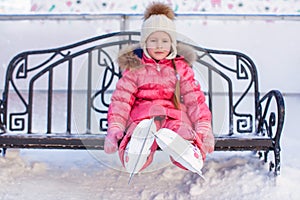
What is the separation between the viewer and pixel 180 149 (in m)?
1.28

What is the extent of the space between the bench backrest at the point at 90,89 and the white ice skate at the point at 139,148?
0.56 m

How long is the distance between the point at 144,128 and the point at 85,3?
1.71 meters

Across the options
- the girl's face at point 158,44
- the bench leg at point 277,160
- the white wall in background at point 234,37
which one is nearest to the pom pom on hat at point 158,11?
the girl's face at point 158,44

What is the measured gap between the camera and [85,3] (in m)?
2.83

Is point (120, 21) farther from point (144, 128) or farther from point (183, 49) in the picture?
point (144, 128)

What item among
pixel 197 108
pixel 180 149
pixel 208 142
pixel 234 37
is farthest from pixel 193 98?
pixel 234 37

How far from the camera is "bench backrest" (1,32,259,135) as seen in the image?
1900 millimetres

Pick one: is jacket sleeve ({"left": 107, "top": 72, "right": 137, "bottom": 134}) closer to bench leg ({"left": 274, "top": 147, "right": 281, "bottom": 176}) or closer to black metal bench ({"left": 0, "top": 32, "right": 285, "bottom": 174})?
black metal bench ({"left": 0, "top": 32, "right": 285, "bottom": 174})

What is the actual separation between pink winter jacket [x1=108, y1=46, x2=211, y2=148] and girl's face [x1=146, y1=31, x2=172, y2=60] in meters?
0.03

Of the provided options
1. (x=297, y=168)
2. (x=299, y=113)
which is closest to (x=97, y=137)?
(x=297, y=168)

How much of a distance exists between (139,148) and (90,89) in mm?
762

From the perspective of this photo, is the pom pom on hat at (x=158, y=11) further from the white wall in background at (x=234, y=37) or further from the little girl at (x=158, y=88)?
the white wall in background at (x=234, y=37)

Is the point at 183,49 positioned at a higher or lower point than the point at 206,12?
lower

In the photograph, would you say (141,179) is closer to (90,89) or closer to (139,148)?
(139,148)
